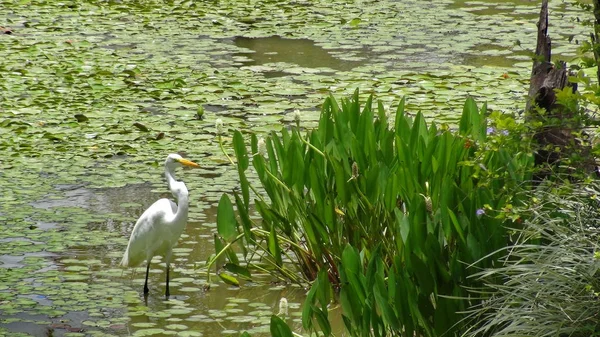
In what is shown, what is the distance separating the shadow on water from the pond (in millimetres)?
22

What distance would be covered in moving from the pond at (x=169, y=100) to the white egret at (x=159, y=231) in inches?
6.8

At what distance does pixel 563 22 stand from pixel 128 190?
6.72 meters

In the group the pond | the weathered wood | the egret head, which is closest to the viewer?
the weathered wood

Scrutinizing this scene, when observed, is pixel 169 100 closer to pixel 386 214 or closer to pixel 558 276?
pixel 386 214

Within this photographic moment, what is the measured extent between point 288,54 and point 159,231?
5808 millimetres

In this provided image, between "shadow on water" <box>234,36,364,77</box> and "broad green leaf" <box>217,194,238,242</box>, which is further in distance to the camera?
"shadow on water" <box>234,36,364,77</box>

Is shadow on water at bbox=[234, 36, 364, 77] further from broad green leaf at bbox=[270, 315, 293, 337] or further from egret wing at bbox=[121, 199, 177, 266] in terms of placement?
broad green leaf at bbox=[270, 315, 293, 337]

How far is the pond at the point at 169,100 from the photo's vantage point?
519cm

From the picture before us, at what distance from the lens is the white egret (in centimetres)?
525

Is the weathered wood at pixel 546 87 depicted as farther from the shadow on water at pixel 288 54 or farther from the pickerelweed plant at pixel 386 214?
the shadow on water at pixel 288 54

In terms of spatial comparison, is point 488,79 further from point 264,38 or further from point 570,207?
point 570,207

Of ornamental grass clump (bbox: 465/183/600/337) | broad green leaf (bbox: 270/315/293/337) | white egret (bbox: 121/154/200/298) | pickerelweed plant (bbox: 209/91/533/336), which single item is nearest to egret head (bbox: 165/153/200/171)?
white egret (bbox: 121/154/200/298)

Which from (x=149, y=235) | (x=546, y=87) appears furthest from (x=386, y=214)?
(x=149, y=235)

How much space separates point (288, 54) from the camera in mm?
10844
